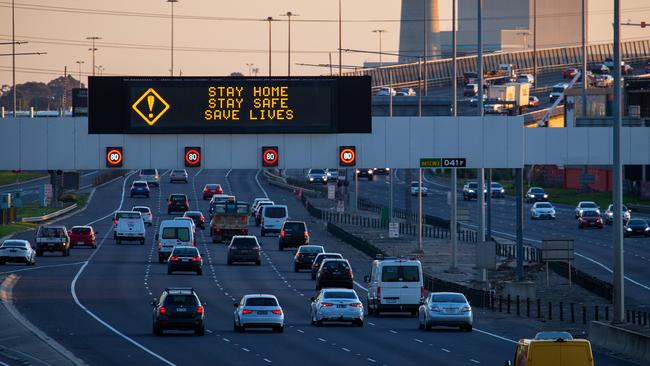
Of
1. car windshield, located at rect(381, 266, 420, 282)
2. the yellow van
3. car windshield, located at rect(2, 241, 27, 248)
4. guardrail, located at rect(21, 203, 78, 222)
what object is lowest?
guardrail, located at rect(21, 203, 78, 222)

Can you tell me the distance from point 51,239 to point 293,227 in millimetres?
14662

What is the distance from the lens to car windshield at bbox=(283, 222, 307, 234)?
87000mm

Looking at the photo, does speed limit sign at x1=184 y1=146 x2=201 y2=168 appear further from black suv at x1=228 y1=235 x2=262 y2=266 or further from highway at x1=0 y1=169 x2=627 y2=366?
black suv at x1=228 y1=235 x2=262 y2=266

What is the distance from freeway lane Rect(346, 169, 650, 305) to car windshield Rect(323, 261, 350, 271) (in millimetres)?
11672

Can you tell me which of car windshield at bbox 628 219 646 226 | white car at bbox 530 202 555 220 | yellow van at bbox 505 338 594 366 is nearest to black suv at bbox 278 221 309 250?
car windshield at bbox 628 219 646 226

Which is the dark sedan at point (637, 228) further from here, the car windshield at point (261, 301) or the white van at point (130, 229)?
the car windshield at point (261, 301)

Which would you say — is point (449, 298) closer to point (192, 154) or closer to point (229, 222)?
point (192, 154)

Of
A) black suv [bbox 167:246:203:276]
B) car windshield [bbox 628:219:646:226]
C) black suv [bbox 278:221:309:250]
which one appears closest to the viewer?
black suv [bbox 167:246:203:276]

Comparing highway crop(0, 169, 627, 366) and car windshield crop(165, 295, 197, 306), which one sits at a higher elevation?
car windshield crop(165, 295, 197, 306)

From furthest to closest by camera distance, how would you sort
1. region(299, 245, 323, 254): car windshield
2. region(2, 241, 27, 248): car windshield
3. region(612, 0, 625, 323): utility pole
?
region(2, 241, 27, 248): car windshield
region(299, 245, 323, 254): car windshield
region(612, 0, 625, 323): utility pole

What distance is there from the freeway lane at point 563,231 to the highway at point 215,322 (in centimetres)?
1134

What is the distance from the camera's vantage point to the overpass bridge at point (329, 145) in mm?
49594

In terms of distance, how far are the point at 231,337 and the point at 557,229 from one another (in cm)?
5867

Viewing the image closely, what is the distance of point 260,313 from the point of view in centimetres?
4647
